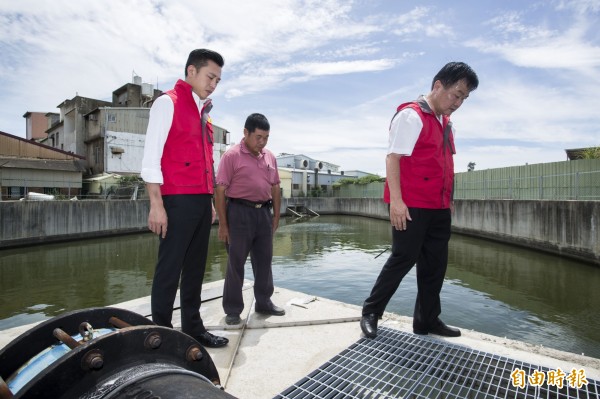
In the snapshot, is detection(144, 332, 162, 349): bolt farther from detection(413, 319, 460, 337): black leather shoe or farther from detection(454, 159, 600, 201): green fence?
detection(454, 159, 600, 201): green fence

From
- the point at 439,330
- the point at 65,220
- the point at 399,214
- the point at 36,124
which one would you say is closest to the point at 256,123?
the point at 399,214

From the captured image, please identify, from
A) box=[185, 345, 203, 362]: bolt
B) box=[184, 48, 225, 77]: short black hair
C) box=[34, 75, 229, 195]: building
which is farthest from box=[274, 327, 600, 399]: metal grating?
box=[34, 75, 229, 195]: building

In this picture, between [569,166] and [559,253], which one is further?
[569,166]

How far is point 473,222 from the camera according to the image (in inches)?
656

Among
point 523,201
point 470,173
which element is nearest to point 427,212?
point 523,201

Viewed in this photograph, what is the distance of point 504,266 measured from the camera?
928cm

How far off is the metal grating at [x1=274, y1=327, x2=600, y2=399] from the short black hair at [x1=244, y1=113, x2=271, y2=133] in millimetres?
1949

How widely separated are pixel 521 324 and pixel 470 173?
15747 mm

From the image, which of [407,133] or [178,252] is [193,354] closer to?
[178,252]

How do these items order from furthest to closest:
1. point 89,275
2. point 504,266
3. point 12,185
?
point 12,185
point 504,266
point 89,275

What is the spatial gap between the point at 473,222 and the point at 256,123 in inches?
635

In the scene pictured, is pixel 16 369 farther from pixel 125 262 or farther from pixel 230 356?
pixel 125 262

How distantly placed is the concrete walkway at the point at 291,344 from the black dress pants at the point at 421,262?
0.24 metres

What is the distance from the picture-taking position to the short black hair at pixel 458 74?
8.23 ft
